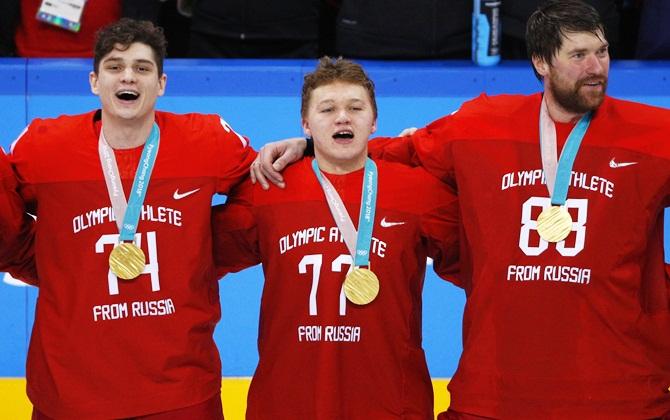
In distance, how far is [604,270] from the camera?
171 inches

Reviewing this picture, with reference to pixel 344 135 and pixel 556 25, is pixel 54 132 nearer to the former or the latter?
pixel 344 135

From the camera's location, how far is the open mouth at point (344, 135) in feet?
14.8

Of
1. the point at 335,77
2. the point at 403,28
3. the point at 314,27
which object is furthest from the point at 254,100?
the point at 335,77

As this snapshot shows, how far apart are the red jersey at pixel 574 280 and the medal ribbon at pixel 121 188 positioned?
1070mm

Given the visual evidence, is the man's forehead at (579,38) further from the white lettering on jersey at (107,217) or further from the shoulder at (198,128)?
the white lettering on jersey at (107,217)

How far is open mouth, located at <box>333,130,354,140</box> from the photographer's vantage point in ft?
14.8

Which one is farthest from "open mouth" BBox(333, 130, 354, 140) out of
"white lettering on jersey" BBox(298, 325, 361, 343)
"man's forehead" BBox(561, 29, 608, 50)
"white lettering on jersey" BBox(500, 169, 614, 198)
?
"man's forehead" BBox(561, 29, 608, 50)

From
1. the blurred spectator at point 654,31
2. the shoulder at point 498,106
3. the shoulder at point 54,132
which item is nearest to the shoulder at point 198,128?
the shoulder at point 54,132

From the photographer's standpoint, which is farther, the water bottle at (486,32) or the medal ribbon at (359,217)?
the water bottle at (486,32)

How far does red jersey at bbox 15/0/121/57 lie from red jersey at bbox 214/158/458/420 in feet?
7.39

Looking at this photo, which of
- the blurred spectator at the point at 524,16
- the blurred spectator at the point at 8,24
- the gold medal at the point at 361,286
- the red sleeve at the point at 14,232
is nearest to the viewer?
the gold medal at the point at 361,286

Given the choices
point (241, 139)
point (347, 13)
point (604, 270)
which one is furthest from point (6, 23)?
point (604, 270)

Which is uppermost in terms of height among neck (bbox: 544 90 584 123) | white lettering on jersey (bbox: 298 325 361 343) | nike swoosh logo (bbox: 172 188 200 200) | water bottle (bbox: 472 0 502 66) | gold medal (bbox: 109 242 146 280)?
water bottle (bbox: 472 0 502 66)

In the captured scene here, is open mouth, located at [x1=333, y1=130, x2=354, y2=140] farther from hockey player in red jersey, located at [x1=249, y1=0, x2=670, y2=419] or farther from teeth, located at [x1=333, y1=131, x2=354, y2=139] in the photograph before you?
hockey player in red jersey, located at [x1=249, y1=0, x2=670, y2=419]
